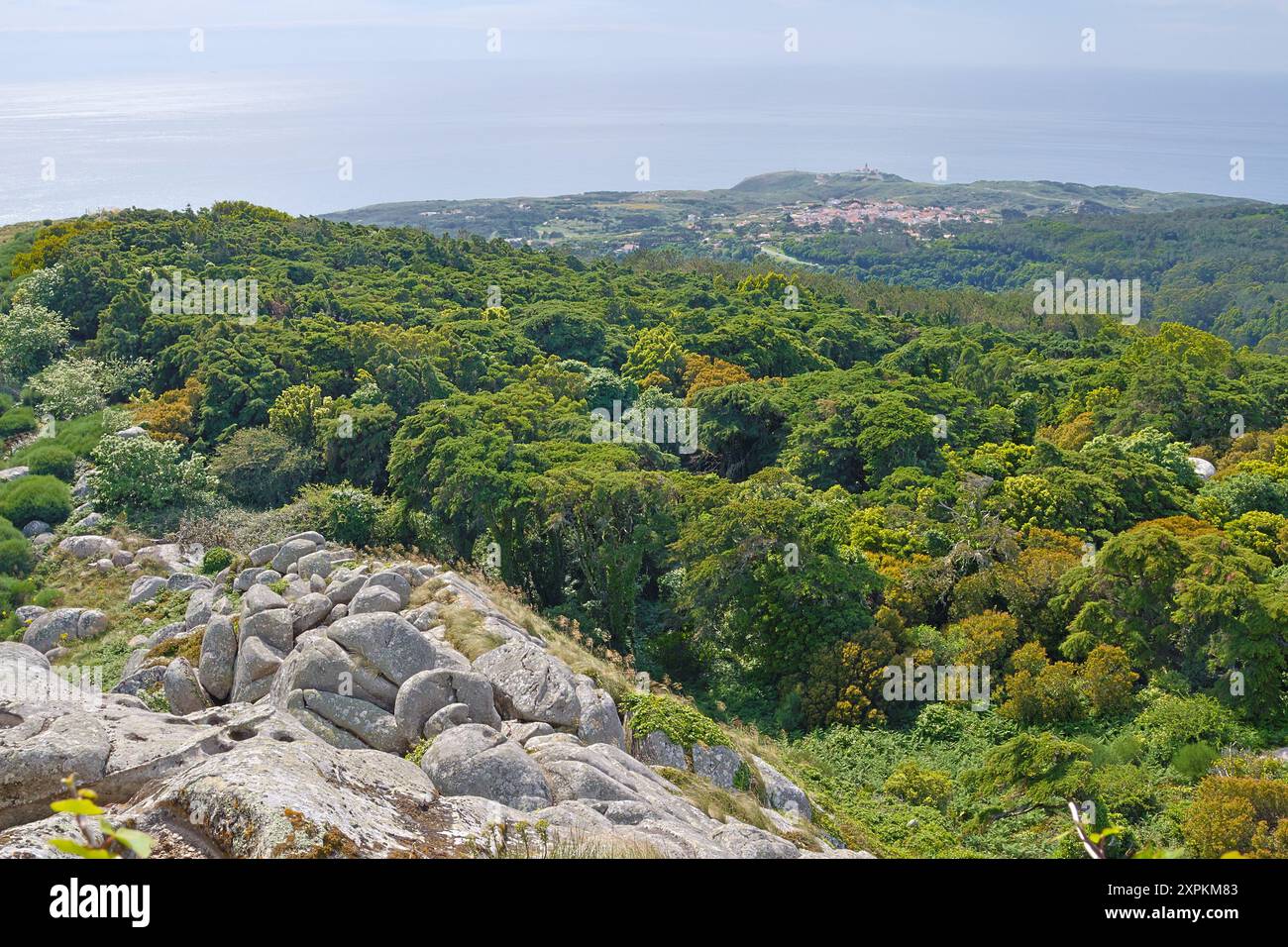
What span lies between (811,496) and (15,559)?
17.2 m

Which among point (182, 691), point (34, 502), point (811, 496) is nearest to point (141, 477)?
point (34, 502)

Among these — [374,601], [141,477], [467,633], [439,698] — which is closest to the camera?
[439,698]

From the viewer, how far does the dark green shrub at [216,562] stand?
55.7 feet

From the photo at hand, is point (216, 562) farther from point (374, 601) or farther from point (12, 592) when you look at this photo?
point (374, 601)

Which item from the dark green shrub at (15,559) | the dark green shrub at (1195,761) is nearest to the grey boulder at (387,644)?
the dark green shrub at (1195,761)

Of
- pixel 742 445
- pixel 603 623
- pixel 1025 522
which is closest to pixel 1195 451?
pixel 1025 522

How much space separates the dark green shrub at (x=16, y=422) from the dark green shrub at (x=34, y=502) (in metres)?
5.79

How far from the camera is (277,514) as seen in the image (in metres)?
19.5

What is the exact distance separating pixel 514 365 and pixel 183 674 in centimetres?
2255

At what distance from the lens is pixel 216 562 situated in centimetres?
1705

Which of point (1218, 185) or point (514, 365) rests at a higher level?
point (1218, 185)

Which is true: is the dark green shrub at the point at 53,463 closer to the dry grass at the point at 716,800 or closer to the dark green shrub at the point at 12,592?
the dark green shrub at the point at 12,592

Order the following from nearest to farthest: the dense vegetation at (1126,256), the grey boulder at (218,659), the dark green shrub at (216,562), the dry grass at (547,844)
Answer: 1. the dry grass at (547,844)
2. the grey boulder at (218,659)
3. the dark green shrub at (216,562)
4. the dense vegetation at (1126,256)

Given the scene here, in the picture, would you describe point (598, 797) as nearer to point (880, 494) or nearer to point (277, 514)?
point (277, 514)
